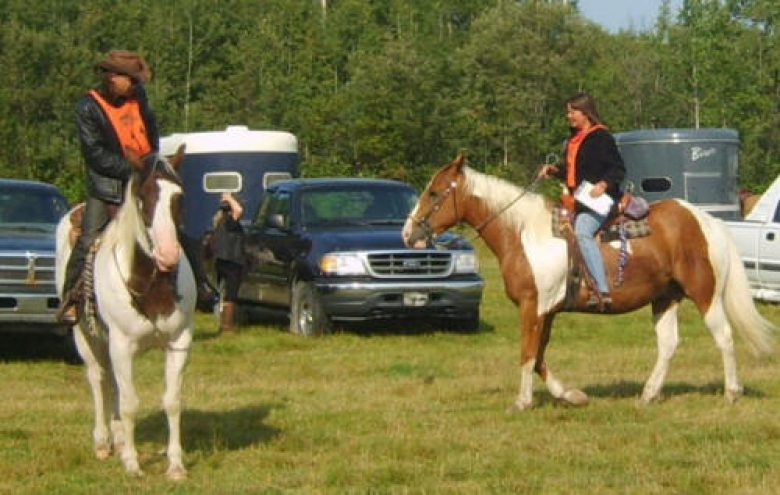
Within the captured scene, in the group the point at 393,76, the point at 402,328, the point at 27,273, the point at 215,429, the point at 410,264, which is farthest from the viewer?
the point at 393,76

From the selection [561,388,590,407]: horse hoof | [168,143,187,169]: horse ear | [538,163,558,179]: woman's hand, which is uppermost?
[168,143,187,169]: horse ear

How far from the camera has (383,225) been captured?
19.7 meters

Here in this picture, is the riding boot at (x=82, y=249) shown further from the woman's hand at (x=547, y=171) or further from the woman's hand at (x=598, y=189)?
the woman's hand at (x=598, y=189)

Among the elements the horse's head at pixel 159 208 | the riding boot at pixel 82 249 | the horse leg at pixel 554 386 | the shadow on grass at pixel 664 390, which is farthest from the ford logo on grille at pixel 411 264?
the horse's head at pixel 159 208

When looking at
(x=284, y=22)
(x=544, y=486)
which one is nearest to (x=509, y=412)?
(x=544, y=486)

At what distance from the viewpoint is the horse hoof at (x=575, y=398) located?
1188 cm

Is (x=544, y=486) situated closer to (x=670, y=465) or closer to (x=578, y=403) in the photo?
(x=670, y=465)

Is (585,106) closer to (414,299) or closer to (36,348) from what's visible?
(414,299)

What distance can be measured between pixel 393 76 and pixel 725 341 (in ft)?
165

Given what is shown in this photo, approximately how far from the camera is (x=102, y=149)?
31.6 feet

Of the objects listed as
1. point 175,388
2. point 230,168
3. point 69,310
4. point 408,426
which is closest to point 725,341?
point 408,426

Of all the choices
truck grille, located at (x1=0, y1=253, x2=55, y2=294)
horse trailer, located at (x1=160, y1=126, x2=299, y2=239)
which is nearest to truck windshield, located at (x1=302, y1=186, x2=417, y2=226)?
truck grille, located at (x1=0, y1=253, x2=55, y2=294)

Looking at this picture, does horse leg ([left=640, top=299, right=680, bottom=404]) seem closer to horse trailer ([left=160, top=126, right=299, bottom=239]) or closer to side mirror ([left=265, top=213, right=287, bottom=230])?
side mirror ([left=265, top=213, right=287, bottom=230])

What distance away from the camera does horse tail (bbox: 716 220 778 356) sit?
12.4 meters
